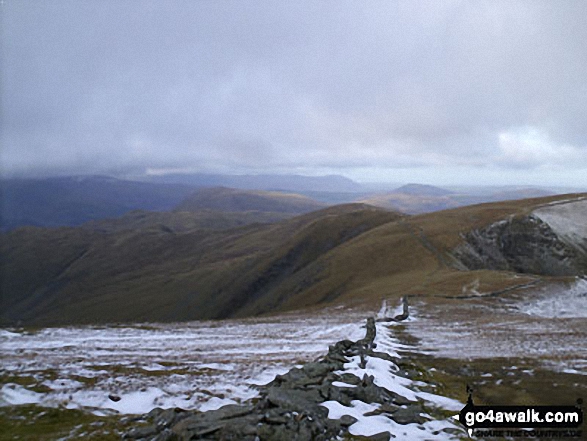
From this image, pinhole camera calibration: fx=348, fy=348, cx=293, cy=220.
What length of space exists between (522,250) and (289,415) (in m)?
90.5

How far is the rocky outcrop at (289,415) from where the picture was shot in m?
10.7

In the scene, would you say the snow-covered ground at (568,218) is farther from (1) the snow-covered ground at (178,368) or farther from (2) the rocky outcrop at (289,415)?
(2) the rocky outcrop at (289,415)

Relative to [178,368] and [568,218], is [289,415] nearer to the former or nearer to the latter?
[178,368]

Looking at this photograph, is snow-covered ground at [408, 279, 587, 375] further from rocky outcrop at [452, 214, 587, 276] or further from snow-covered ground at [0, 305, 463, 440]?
rocky outcrop at [452, 214, 587, 276]

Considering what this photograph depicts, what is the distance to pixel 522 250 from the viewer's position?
8338cm

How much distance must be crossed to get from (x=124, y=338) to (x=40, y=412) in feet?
66.3

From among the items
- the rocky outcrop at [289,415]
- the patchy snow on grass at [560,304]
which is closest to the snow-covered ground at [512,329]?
the patchy snow on grass at [560,304]

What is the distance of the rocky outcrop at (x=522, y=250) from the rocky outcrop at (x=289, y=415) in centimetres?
7376

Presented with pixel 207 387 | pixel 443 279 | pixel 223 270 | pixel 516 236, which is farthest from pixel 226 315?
pixel 207 387

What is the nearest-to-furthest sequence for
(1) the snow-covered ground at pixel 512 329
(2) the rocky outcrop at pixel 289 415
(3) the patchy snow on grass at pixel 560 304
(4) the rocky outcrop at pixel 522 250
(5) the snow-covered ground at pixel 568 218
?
(2) the rocky outcrop at pixel 289 415 → (1) the snow-covered ground at pixel 512 329 → (3) the patchy snow on grass at pixel 560 304 → (4) the rocky outcrop at pixel 522 250 → (5) the snow-covered ground at pixel 568 218

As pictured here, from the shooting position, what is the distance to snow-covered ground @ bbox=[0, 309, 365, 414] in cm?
1667

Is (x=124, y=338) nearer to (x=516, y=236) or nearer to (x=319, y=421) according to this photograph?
(x=319, y=421)

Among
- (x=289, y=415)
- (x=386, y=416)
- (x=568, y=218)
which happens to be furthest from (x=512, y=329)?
(x=568, y=218)

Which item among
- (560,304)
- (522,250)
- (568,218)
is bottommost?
(560,304)
